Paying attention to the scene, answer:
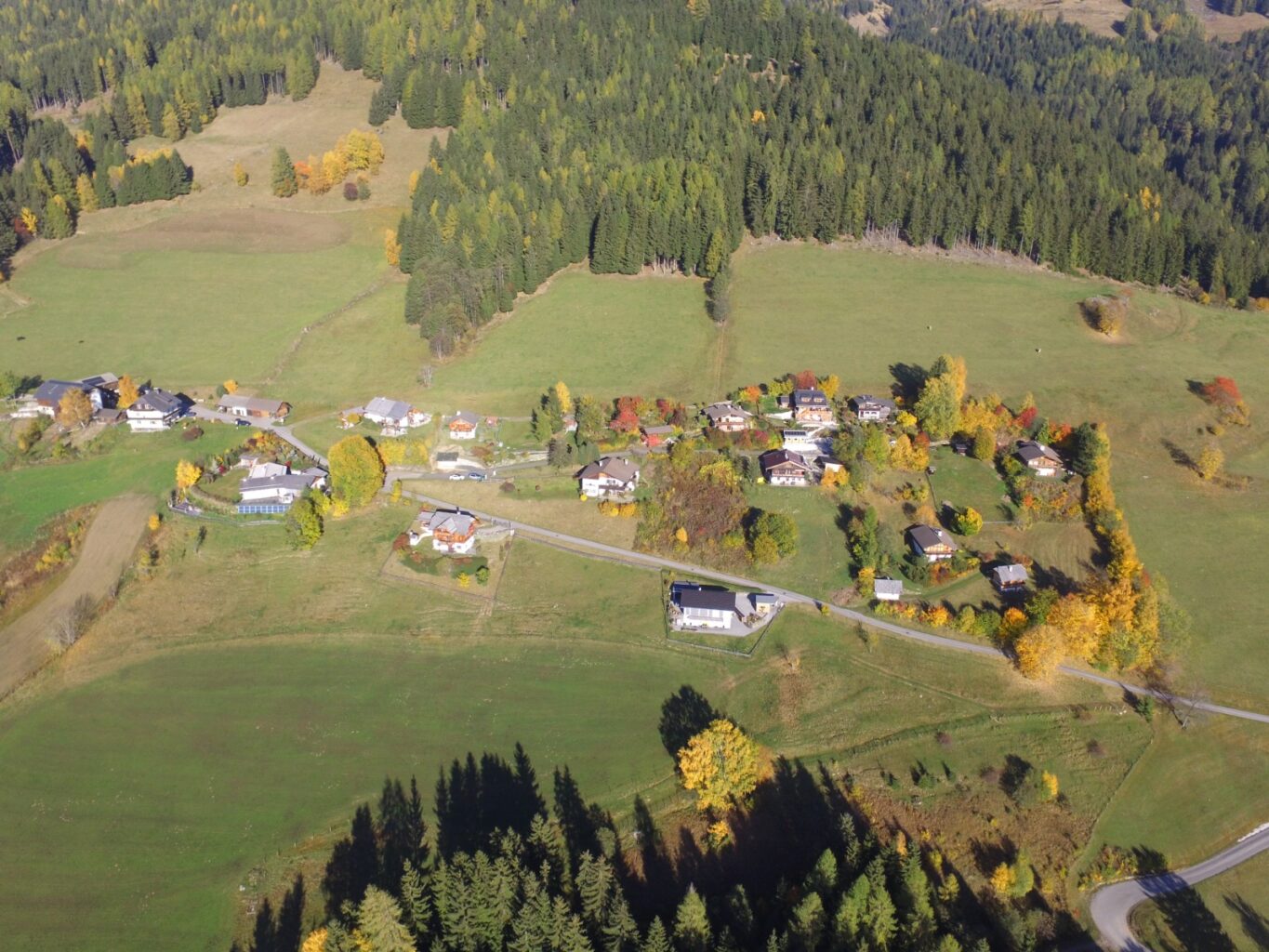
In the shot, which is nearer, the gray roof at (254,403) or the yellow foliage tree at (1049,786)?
the yellow foliage tree at (1049,786)

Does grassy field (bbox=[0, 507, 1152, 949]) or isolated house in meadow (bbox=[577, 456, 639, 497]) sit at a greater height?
isolated house in meadow (bbox=[577, 456, 639, 497])

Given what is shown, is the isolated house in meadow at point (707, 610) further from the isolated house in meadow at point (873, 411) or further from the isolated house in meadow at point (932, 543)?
the isolated house in meadow at point (873, 411)

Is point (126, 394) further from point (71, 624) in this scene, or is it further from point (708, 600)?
point (708, 600)

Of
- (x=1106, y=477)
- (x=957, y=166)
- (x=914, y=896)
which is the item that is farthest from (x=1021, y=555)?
(x=957, y=166)

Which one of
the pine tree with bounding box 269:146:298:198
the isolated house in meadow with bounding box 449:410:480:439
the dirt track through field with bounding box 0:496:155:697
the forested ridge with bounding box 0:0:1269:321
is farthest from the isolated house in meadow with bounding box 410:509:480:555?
the pine tree with bounding box 269:146:298:198

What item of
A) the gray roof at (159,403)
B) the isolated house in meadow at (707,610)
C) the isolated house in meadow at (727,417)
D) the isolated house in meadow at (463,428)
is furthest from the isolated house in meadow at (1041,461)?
the gray roof at (159,403)

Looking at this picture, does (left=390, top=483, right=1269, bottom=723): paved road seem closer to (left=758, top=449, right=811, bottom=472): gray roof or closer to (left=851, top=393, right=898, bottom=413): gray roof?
(left=758, top=449, right=811, bottom=472): gray roof
